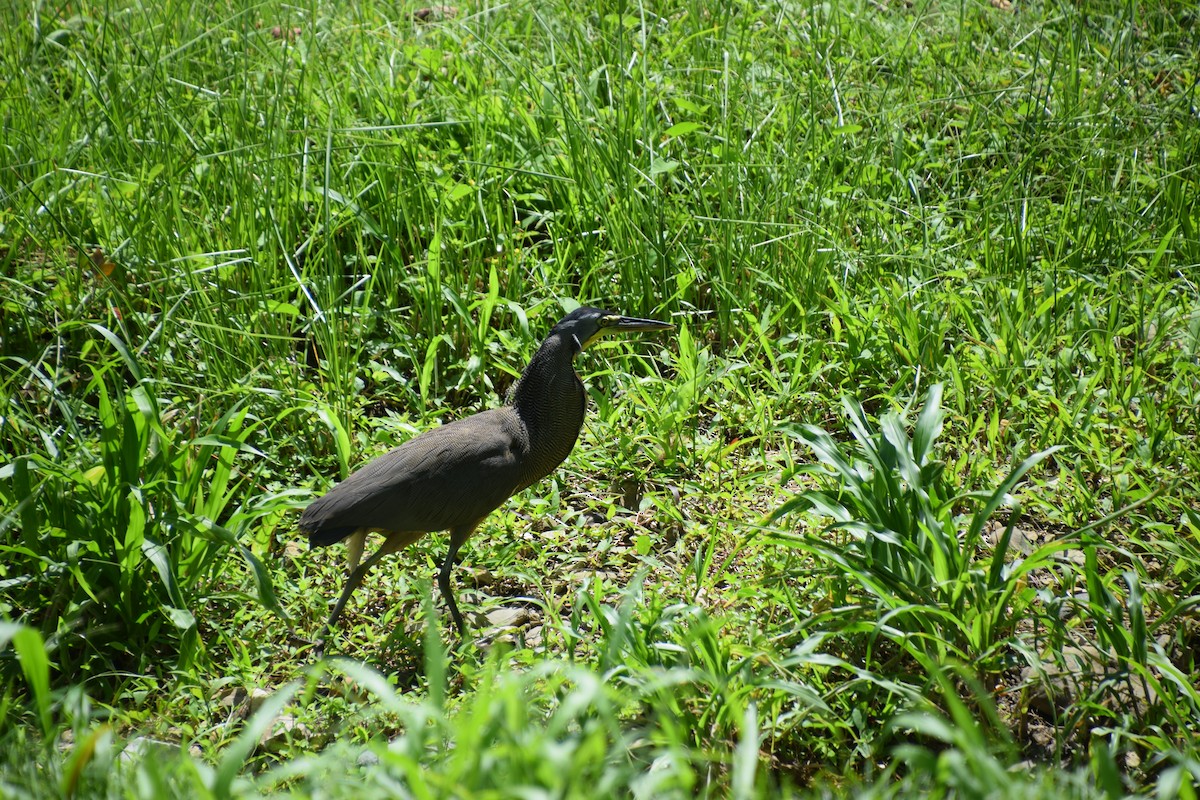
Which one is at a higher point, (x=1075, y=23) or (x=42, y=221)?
(x=1075, y=23)

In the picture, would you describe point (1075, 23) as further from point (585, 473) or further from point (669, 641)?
point (669, 641)

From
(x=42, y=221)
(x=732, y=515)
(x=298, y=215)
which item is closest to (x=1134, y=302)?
(x=732, y=515)

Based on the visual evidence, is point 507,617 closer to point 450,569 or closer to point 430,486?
point 450,569

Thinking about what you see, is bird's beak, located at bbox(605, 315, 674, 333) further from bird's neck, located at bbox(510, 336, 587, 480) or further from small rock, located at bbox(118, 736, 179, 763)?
small rock, located at bbox(118, 736, 179, 763)

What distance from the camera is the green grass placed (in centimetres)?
263

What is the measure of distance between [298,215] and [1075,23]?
449 centimetres

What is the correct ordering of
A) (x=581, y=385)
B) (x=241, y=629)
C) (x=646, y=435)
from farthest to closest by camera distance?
1. (x=646, y=435)
2. (x=581, y=385)
3. (x=241, y=629)

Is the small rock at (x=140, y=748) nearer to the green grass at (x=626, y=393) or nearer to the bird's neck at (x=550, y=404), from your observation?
the green grass at (x=626, y=393)

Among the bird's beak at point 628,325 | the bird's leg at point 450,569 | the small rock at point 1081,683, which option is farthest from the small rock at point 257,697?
the small rock at point 1081,683

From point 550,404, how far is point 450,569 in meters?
0.69

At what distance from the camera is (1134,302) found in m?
4.40

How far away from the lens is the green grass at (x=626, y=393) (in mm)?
2633

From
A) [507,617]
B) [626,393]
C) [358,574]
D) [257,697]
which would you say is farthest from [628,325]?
[257,697]

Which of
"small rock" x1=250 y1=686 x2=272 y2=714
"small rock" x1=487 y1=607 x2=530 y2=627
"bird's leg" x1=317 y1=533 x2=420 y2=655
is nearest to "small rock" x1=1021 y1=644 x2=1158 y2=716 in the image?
"small rock" x1=487 y1=607 x2=530 y2=627
